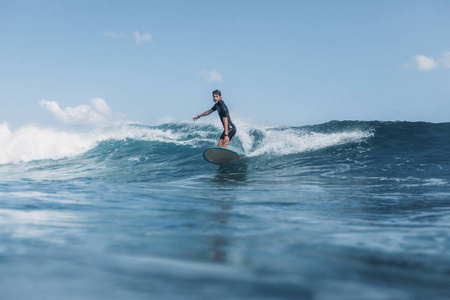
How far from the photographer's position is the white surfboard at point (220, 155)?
9.51m

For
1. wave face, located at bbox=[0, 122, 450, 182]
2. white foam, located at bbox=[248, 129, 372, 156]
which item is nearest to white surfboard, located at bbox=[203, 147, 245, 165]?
wave face, located at bbox=[0, 122, 450, 182]

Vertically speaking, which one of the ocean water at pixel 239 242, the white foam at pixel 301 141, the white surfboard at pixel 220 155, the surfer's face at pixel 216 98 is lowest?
the ocean water at pixel 239 242

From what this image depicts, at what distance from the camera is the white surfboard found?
31.2ft

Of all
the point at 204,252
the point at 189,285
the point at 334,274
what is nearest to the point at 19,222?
the point at 204,252

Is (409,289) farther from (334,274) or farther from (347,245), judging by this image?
(347,245)

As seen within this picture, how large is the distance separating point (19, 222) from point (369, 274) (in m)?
3.21

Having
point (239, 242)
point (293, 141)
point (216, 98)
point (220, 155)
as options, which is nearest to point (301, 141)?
point (293, 141)

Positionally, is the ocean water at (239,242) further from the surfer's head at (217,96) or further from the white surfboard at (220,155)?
the surfer's head at (217,96)

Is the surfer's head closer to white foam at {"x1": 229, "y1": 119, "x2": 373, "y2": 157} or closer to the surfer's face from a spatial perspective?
the surfer's face

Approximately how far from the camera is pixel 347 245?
2.39 metres

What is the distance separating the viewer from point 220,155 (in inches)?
386

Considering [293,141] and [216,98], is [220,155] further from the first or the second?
[293,141]

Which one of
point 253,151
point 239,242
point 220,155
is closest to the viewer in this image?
point 239,242

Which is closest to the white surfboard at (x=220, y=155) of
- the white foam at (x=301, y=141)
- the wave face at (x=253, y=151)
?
the wave face at (x=253, y=151)
